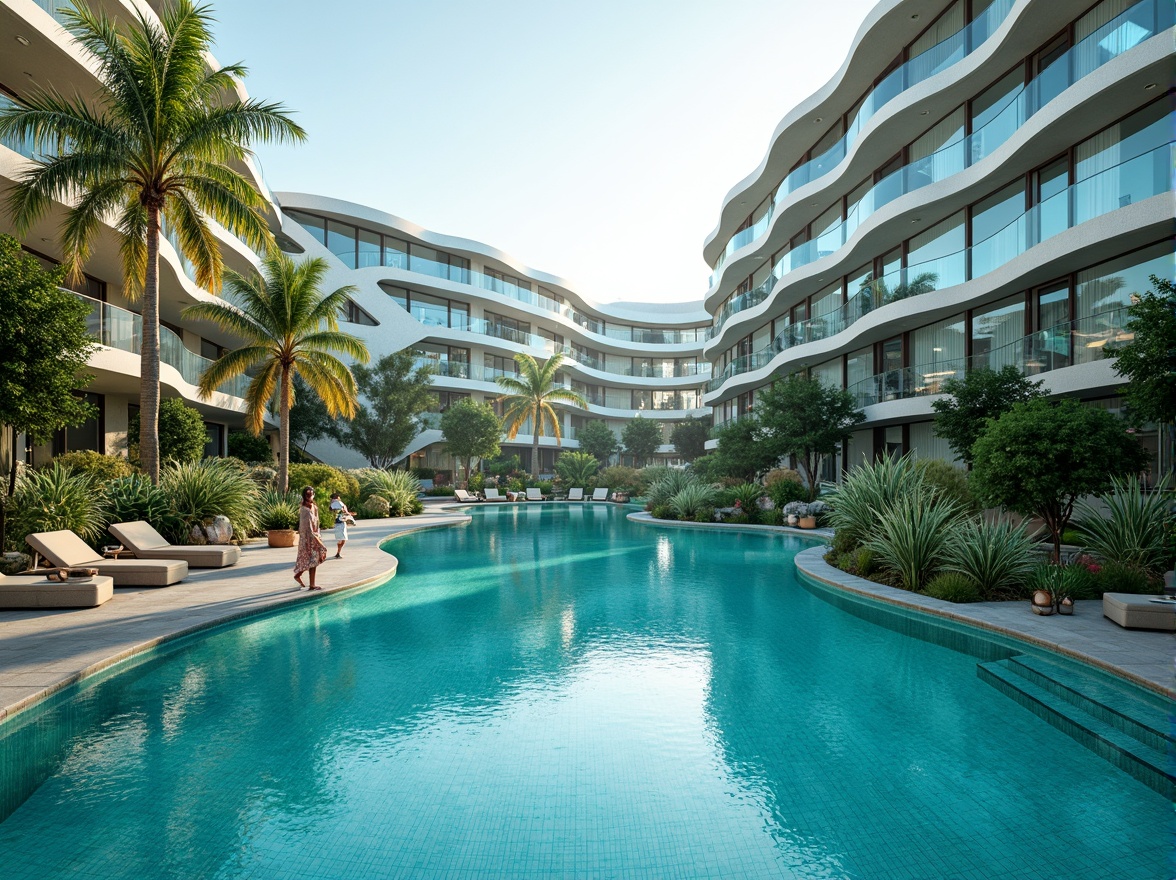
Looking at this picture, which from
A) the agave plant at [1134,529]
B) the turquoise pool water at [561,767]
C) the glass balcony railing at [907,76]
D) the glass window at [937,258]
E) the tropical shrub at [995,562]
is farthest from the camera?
the glass window at [937,258]

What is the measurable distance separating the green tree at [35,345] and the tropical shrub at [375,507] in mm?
14561

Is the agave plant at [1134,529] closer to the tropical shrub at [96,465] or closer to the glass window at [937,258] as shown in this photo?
the glass window at [937,258]

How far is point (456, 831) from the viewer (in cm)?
405

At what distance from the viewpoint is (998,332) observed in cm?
1980

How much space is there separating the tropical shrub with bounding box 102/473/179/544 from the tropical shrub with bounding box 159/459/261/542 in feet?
0.83

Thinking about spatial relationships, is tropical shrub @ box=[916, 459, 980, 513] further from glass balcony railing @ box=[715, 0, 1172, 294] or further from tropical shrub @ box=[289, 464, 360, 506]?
tropical shrub @ box=[289, 464, 360, 506]

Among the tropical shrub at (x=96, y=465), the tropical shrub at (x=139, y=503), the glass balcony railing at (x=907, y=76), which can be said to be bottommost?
the tropical shrub at (x=139, y=503)

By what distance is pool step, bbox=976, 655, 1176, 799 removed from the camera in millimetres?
4871

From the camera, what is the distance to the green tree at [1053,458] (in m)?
9.69

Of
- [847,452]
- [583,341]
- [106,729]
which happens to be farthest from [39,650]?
[583,341]

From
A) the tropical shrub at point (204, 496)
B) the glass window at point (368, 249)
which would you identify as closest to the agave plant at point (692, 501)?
the tropical shrub at point (204, 496)

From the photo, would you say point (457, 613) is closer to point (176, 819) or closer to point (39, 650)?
point (39, 650)

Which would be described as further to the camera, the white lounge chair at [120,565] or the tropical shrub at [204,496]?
the tropical shrub at [204,496]

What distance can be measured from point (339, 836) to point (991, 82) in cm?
2390
